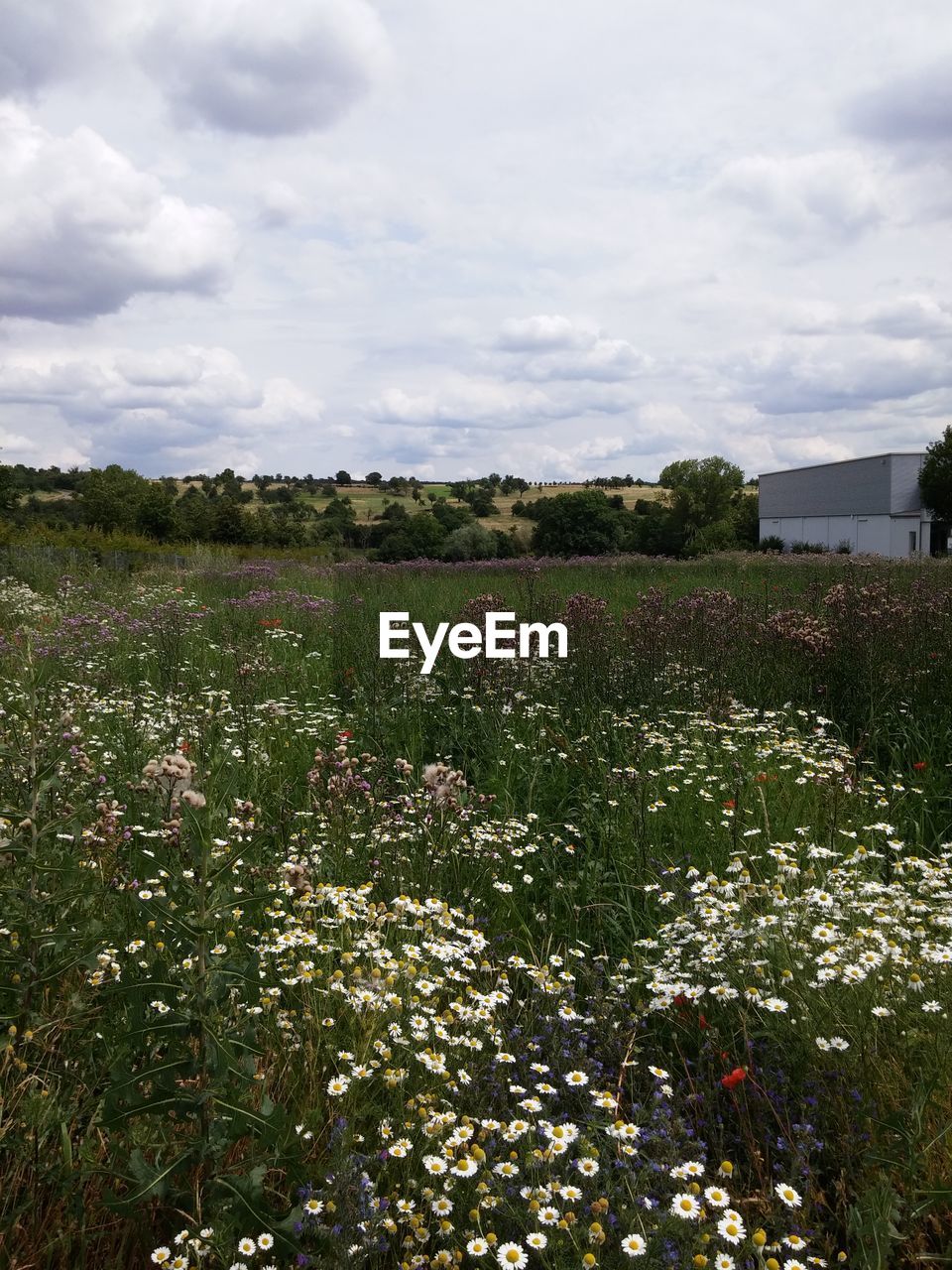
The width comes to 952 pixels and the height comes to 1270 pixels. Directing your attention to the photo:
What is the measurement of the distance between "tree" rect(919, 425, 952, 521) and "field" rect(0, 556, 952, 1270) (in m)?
51.6

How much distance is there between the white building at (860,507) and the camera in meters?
53.5

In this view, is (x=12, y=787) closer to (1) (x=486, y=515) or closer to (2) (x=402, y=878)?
(2) (x=402, y=878)

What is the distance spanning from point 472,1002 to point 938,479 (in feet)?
185

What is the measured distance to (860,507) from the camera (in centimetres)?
5719

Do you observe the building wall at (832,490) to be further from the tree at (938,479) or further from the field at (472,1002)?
the field at (472,1002)

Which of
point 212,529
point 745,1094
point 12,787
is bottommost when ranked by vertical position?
point 745,1094

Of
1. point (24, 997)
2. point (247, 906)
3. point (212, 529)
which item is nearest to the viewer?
point (24, 997)

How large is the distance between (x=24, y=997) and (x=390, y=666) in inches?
220

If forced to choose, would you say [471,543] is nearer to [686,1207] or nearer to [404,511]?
[404,511]

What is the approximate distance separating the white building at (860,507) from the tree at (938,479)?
36.1 inches

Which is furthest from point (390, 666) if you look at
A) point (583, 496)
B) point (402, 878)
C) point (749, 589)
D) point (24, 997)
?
point (583, 496)

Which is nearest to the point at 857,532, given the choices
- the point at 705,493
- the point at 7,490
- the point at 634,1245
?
the point at 705,493

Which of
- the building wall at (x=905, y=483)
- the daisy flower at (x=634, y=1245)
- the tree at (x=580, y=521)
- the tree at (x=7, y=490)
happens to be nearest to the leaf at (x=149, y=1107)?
the daisy flower at (x=634, y=1245)

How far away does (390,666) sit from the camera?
795cm
